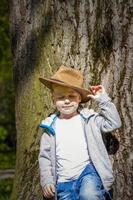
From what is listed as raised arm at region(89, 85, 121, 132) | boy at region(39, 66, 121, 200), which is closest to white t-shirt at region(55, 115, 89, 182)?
boy at region(39, 66, 121, 200)

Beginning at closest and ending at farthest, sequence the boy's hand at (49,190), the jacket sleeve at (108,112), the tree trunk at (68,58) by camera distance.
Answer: the jacket sleeve at (108,112), the boy's hand at (49,190), the tree trunk at (68,58)

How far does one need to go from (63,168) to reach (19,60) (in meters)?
1.57

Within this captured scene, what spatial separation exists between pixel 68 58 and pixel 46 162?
1049 millimetres

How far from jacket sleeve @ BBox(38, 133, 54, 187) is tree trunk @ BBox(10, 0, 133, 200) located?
0.59 m

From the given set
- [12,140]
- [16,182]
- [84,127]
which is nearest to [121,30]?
[84,127]

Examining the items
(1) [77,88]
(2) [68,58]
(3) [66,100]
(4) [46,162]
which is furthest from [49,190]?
(2) [68,58]

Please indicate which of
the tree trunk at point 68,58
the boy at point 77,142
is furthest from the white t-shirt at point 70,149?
the tree trunk at point 68,58

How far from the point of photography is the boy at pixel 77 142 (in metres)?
4.71

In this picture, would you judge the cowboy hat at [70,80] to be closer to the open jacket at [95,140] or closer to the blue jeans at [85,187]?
the open jacket at [95,140]

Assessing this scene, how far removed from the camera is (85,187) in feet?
15.4

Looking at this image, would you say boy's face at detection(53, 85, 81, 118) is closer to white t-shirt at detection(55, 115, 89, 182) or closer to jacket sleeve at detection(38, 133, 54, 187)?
white t-shirt at detection(55, 115, 89, 182)

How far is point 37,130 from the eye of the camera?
→ 5.65 m

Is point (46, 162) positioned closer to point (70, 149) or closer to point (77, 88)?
point (70, 149)

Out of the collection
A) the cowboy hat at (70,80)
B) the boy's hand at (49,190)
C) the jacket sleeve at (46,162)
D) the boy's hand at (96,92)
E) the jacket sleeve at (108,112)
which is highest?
the cowboy hat at (70,80)
